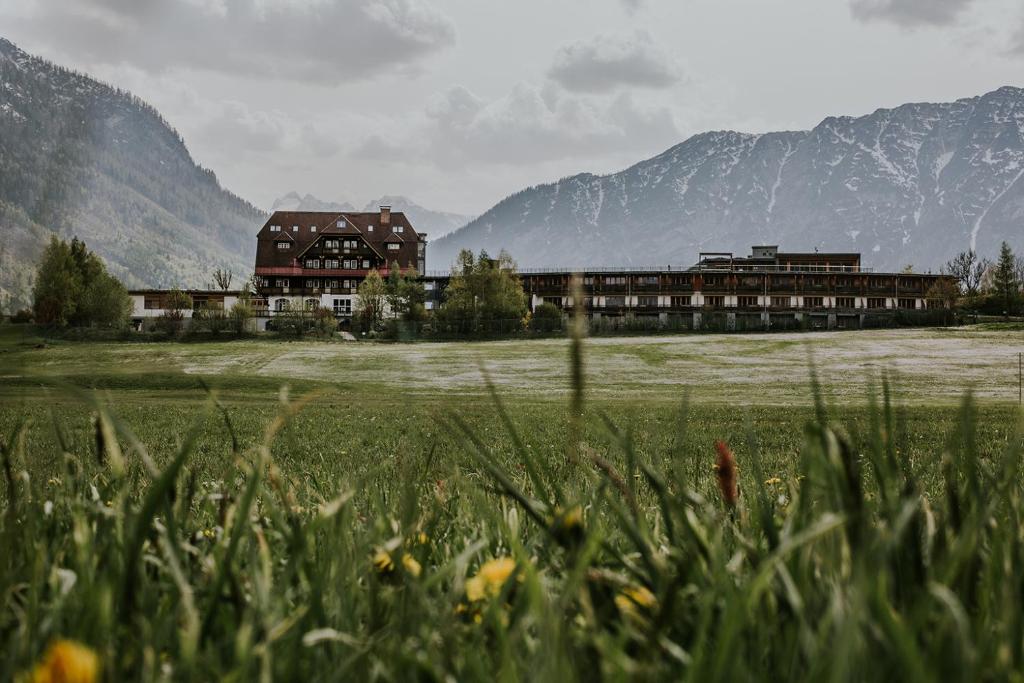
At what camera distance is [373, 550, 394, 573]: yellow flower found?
80 cm

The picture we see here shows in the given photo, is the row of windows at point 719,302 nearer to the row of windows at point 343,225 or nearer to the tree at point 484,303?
the row of windows at point 343,225

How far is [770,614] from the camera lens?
0.65 m

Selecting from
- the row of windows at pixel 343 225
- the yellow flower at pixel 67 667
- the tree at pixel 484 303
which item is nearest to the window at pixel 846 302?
the tree at pixel 484 303

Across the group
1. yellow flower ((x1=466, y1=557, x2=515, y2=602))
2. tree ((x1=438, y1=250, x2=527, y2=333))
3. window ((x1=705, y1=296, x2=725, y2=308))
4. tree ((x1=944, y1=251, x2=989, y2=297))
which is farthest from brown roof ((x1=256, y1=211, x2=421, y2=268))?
yellow flower ((x1=466, y1=557, x2=515, y2=602))

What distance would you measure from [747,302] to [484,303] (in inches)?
988

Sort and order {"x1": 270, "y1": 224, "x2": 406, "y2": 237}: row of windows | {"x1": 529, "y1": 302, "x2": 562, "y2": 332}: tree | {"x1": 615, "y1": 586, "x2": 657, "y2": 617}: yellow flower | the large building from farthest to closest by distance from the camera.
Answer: {"x1": 270, "y1": 224, "x2": 406, "y2": 237}: row of windows < the large building < {"x1": 529, "y1": 302, "x2": 562, "y2": 332}: tree < {"x1": 615, "y1": 586, "x2": 657, "y2": 617}: yellow flower

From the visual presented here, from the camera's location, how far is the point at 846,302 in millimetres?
68062

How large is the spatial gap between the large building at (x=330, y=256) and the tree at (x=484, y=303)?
17.5 meters

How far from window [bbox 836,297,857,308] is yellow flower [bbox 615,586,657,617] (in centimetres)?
7175

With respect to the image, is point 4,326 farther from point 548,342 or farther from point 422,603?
point 548,342

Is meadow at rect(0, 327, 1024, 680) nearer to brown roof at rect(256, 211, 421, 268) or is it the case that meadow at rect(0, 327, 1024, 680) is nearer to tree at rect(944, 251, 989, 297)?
brown roof at rect(256, 211, 421, 268)

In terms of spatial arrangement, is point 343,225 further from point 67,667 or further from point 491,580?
point 67,667

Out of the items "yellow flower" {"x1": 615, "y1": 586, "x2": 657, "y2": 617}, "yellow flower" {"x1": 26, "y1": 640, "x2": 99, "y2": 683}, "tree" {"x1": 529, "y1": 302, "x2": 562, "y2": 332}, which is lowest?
"tree" {"x1": 529, "y1": 302, "x2": 562, "y2": 332}

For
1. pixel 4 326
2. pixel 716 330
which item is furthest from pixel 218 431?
pixel 716 330
